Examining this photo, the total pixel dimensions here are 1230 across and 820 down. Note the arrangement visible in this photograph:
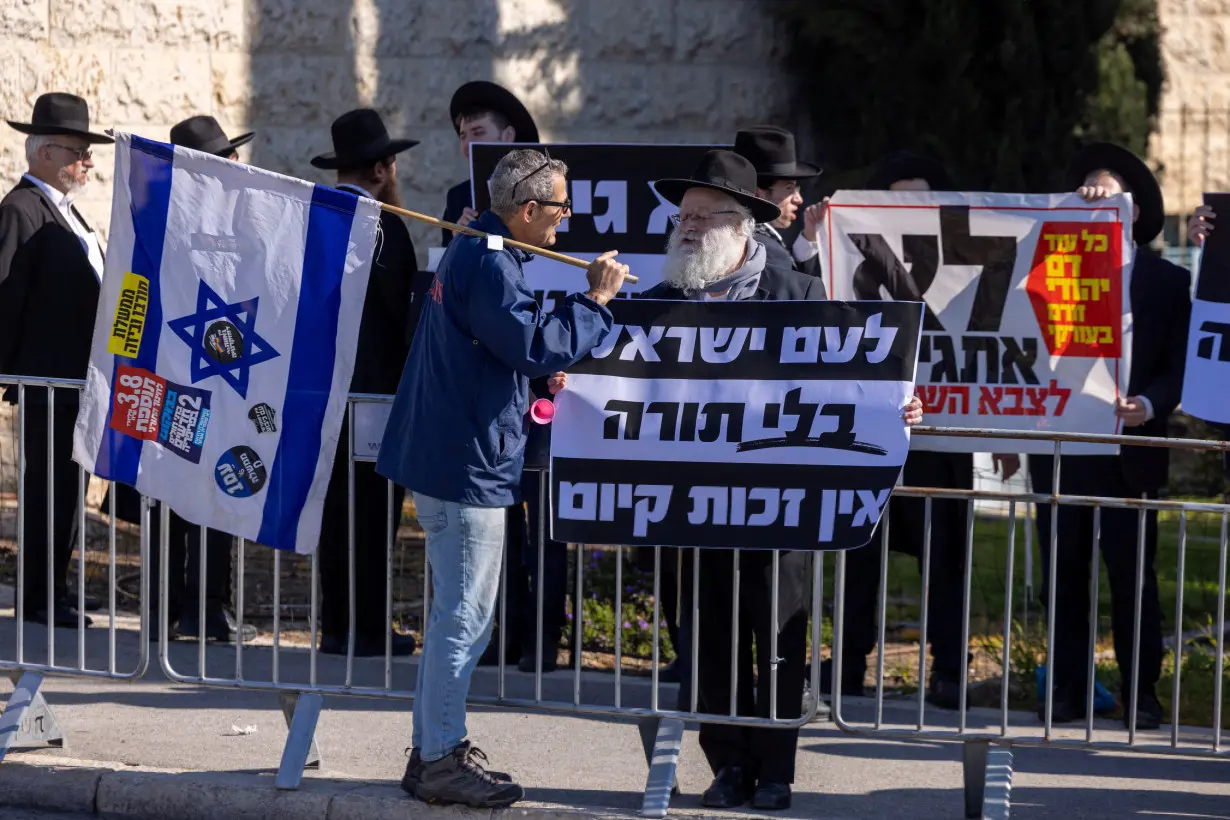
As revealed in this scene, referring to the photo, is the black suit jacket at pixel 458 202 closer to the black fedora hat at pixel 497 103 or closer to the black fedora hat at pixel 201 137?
the black fedora hat at pixel 497 103

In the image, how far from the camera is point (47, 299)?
812 centimetres

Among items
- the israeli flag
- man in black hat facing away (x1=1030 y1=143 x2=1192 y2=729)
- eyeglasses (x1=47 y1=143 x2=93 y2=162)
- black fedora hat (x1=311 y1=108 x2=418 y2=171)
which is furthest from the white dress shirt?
man in black hat facing away (x1=1030 y1=143 x2=1192 y2=729)

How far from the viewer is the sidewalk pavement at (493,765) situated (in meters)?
5.94

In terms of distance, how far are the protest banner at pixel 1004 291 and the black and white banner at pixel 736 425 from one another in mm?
1390

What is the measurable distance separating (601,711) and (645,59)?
20.5ft

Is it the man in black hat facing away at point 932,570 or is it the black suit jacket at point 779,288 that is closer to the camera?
the black suit jacket at point 779,288

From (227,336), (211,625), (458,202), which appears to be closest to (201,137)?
(458,202)

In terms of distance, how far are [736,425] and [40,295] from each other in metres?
3.82

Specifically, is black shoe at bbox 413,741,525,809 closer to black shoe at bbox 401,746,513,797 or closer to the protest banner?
black shoe at bbox 401,746,513,797

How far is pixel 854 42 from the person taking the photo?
11.0 metres

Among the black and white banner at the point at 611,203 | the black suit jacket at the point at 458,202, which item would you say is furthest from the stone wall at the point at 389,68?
the black and white banner at the point at 611,203

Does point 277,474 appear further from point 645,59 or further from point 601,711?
point 645,59

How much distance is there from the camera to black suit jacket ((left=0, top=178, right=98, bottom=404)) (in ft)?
26.5

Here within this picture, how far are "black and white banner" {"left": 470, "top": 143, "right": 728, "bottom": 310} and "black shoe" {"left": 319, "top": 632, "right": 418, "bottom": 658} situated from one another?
1.57 metres
